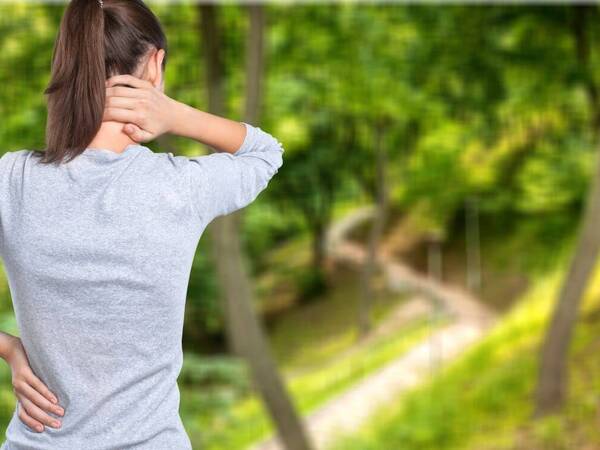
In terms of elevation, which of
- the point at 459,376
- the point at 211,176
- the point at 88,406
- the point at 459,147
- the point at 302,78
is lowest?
the point at 459,376

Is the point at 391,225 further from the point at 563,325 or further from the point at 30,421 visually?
the point at 30,421

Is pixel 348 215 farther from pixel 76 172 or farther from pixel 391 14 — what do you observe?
pixel 76 172

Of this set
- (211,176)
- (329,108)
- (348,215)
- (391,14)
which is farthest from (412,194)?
(211,176)

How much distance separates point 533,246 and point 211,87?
184 inches

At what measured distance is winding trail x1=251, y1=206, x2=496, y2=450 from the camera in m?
7.59

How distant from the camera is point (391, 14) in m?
6.21

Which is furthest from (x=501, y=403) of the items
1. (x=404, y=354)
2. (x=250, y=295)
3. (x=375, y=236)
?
(x=375, y=236)

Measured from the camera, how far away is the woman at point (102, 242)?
0.82 metres

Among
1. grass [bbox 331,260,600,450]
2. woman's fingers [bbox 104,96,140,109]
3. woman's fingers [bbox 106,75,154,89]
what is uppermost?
woman's fingers [bbox 106,75,154,89]

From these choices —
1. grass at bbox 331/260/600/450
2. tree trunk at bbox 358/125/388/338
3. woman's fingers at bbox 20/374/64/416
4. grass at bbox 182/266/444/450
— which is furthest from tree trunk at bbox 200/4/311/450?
woman's fingers at bbox 20/374/64/416

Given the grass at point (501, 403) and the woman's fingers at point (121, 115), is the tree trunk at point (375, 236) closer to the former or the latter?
the grass at point (501, 403)

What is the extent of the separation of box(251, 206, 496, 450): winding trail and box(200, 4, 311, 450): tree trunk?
1.46 meters

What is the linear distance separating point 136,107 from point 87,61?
59 millimetres

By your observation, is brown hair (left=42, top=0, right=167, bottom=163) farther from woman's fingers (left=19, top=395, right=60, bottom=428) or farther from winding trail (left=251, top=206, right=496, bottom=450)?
winding trail (left=251, top=206, right=496, bottom=450)
